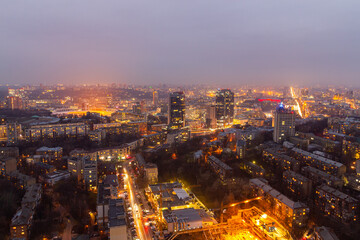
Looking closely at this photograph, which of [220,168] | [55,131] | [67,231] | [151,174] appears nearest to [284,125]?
[220,168]

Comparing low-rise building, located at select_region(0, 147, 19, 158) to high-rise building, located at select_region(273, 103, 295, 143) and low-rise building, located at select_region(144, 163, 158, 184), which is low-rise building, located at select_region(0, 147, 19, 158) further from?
high-rise building, located at select_region(273, 103, 295, 143)

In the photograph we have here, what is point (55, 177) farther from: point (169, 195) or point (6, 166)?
point (169, 195)

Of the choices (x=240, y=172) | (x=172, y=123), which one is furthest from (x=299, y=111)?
(x=240, y=172)

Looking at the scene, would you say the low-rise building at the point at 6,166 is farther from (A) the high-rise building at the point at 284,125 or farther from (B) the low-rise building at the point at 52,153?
(A) the high-rise building at the point at 284,125

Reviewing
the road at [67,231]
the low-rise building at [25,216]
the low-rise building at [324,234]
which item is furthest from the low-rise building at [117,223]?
the low-rise building at [324,234]

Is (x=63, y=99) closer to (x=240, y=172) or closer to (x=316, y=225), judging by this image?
(x=240, y=172)

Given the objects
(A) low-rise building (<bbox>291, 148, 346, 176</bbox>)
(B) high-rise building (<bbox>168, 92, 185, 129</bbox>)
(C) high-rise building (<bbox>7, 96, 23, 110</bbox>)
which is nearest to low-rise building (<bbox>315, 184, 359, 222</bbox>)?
(A) low-rise building (<bbox>291, 148, 346, 176</bbox>)

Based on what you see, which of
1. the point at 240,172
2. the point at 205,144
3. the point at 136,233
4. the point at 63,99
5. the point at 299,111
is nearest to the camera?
the point at 136,233
